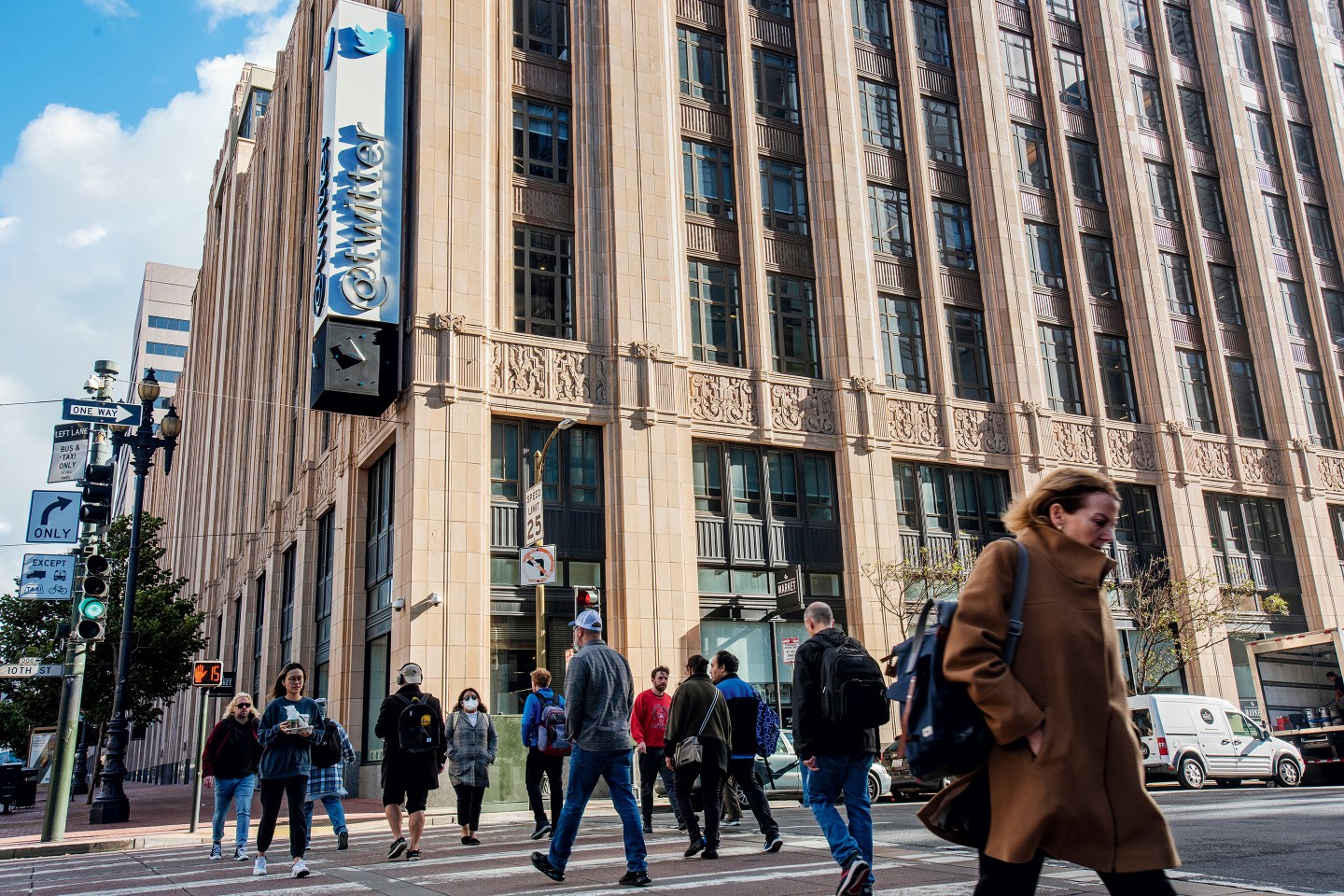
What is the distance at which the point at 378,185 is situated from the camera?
25109mm

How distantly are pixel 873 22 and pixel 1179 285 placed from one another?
44.5 ft

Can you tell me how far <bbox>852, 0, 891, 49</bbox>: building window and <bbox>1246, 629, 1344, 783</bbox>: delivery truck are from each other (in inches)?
793

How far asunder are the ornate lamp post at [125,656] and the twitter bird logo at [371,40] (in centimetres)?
938

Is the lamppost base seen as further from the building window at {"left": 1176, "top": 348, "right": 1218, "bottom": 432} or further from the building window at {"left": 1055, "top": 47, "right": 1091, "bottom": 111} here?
the building window at {"left": 1055, "top": 47, "right": 1091, "bottom": 111}

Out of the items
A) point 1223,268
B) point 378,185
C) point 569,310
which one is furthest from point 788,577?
point 1223,268

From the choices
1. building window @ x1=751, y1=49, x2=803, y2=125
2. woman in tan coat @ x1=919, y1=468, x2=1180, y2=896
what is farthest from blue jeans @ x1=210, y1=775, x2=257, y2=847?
building window @ x1=751, y1=49, x2=803, y2=125

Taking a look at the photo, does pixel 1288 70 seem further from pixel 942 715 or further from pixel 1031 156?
pixel 942 715

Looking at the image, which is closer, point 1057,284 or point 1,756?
point 1057,284

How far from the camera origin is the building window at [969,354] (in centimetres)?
3155

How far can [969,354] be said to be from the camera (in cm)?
3191

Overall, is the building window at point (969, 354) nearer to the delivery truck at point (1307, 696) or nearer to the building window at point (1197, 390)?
the building window at point (1197, 390)

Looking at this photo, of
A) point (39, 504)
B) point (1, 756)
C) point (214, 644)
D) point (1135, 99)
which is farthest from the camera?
point (214, 644)

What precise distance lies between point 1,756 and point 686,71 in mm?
44174

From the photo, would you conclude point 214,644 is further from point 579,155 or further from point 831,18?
point 831,18
